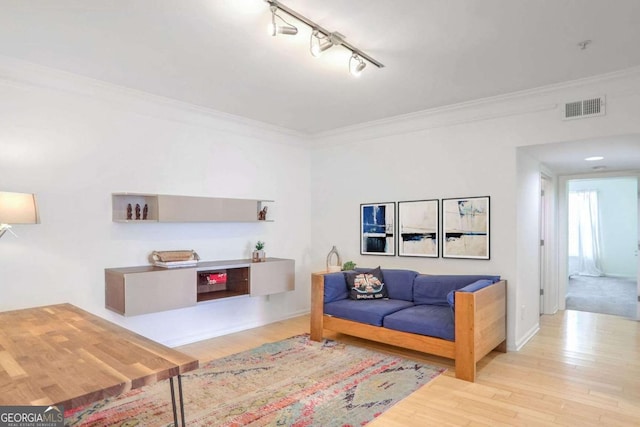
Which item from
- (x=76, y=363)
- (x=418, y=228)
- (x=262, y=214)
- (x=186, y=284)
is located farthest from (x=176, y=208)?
(x=418, y=228)

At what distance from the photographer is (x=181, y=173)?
425cm

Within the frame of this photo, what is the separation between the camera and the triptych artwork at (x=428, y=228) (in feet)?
13.6

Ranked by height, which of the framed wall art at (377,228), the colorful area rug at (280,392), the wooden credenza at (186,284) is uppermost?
the framed wall art at (377,228)

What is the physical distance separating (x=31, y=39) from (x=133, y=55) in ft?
2.20

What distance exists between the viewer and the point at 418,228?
4.60 metres

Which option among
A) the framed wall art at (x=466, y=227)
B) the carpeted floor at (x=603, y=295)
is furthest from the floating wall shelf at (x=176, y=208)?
the carpeted floor at (x=603, y=295)

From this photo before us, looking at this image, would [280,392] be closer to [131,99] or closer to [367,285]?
[367,285]

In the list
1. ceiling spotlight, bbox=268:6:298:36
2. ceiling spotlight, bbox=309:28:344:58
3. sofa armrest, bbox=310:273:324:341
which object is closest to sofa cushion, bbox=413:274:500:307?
sofa armrest, bbox=310:273:324:341

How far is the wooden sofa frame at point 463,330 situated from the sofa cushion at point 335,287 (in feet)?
0.20

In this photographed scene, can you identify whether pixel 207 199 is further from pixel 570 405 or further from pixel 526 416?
pixel 570 405

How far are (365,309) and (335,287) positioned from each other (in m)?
0.52

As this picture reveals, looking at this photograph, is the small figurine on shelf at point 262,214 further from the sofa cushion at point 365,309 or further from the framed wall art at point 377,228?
the sofa cushion at point 365,309

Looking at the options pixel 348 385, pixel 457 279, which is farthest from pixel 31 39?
pixel 457 279

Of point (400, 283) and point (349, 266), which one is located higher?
point (349, 266)
